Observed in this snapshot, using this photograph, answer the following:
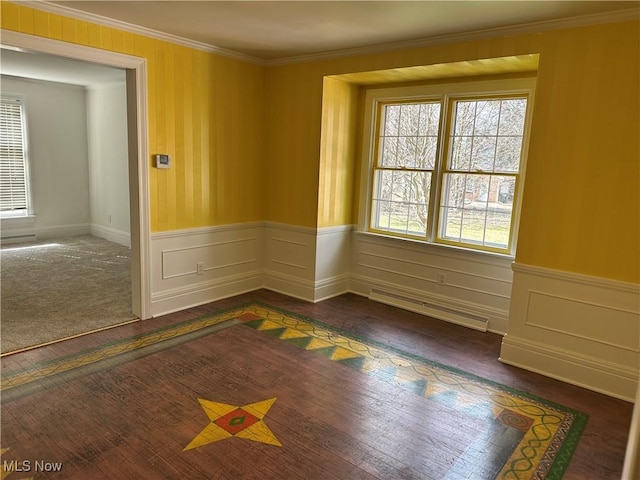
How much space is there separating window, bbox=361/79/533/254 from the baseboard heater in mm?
683

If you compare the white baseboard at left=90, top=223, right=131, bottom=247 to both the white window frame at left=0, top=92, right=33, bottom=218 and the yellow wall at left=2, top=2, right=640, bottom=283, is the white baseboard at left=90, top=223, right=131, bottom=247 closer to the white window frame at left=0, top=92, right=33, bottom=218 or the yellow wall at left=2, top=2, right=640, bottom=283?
the white window frame at left=0, top=92, right=33, bottom=218

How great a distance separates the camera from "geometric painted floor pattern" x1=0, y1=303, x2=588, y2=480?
96.3 inches

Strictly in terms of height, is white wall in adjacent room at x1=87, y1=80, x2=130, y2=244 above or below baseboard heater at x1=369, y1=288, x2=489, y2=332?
above

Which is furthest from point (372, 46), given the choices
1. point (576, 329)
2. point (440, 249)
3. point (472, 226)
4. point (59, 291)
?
point (59, 291)

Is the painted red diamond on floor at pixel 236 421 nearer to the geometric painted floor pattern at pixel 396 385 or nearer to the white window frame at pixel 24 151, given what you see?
the geometric painted floor pattern at pixel 396 385

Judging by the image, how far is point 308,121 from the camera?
4.79 m

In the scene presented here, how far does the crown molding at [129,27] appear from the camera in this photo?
3.20 m

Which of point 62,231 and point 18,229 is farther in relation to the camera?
point 62,231

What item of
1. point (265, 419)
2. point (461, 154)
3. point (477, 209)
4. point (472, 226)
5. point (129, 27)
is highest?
point (129, 27)

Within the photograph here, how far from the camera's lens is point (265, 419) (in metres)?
2.66

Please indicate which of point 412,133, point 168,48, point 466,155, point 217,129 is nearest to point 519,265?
point 466,155

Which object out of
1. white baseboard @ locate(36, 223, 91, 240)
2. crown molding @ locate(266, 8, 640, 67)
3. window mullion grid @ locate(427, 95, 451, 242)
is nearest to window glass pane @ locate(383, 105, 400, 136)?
window mullion grid @ locate(427, 95, 451, 242)

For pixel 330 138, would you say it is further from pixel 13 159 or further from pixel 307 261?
pixel 13 159

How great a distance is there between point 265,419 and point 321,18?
2889 mm
